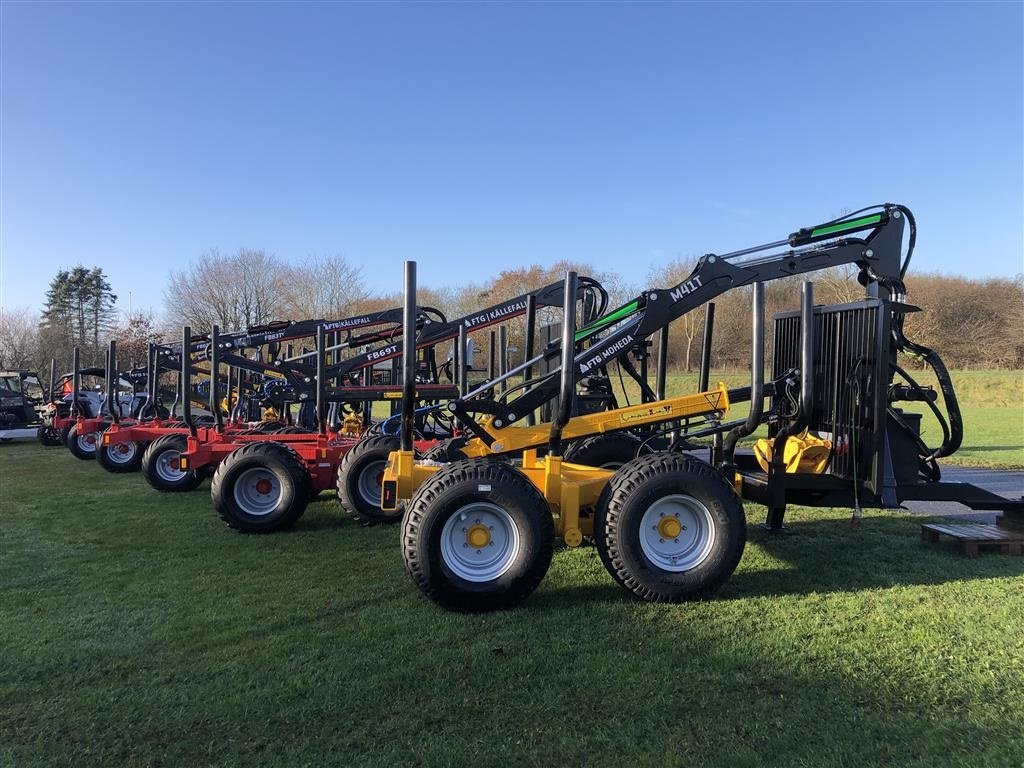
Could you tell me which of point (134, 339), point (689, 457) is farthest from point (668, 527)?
point (134, 339)

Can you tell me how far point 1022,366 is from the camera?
40.2 m

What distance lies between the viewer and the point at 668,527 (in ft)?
16.4

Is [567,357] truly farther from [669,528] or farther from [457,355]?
[457,355]

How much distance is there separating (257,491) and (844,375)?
610cm

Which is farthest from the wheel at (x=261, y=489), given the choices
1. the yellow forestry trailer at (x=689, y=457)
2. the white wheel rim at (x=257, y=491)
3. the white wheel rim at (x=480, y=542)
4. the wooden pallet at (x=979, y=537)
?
the wooden pallet at (x=979, y=537)

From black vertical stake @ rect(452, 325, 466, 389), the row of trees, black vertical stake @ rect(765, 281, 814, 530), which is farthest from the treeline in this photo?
black vertical stake @ rect(765, 281, 814, 530)

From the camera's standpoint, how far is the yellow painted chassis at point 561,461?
203 inches

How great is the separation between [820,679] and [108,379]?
12.3 meters

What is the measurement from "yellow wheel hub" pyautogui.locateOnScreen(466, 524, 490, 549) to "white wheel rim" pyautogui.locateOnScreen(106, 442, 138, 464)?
10.3m

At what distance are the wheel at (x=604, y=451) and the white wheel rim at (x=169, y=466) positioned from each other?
6571 mm

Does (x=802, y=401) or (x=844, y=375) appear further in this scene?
(x=844, y=375)

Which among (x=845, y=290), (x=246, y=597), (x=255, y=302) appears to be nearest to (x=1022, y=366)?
(x=845, y=290)

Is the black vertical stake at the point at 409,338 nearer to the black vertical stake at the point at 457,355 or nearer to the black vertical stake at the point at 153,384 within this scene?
the black vertical stake at the point at 457,355

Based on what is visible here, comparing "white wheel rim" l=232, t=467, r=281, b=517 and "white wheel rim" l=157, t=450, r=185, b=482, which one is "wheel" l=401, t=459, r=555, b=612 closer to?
"white wheel rim" l=232, t=467, r=281, b=517
